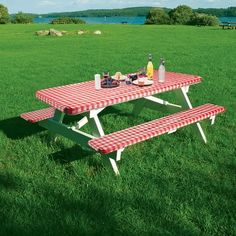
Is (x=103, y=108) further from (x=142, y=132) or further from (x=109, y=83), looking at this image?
(x=142, y=132)

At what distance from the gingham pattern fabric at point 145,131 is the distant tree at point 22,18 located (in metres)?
66.4

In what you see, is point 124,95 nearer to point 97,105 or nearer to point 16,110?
point 97,105

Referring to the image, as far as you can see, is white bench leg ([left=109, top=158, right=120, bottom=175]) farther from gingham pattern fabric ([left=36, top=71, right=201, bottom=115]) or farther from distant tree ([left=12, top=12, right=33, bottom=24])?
distant tree ([left=12, top=12, right=33, bottom=24])

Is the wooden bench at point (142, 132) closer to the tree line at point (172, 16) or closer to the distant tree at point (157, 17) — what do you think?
the tree line at point (172, 16)

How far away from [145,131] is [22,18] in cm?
6804

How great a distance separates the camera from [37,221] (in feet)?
12.1

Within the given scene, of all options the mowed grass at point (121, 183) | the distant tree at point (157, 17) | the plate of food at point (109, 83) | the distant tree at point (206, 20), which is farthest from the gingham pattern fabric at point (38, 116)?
the distant tree at point (157, 17)

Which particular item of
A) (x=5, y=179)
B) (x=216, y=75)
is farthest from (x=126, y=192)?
(x=216, y=75)

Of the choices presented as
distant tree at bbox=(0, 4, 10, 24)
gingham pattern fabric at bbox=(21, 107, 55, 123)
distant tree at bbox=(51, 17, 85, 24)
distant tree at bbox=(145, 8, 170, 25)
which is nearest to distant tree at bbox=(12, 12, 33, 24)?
distant tree at bbox=(0, 4, 10, 24)

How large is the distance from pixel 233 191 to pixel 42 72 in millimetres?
10193

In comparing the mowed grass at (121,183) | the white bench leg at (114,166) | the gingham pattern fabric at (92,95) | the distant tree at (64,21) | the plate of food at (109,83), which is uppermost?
the plate of food at (109,83)

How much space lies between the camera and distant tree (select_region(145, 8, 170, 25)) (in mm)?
73438

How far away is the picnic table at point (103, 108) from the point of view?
4.47 metres

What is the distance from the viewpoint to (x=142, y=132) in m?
4.69
